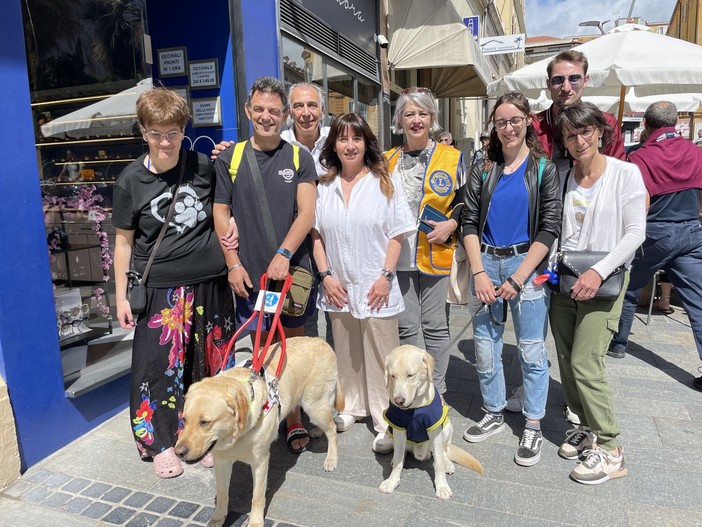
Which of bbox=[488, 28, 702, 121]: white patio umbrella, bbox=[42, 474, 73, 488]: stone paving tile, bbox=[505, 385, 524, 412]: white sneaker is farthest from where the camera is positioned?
bbox=[488, 28, 702, 121]: white patio umbrella

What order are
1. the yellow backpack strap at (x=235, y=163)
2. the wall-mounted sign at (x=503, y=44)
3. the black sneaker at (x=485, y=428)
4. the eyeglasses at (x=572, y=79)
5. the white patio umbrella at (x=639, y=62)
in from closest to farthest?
the yellow backpack strap at (x=235, y=163) → the black sneaker at (x=485, y=428) → the eyeglasses at (x=572, y=79) → the white patio umbrella at (x=639, y=62) → the wall-mounted sign at (x=503, y=44)

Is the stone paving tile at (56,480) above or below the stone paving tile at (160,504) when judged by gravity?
above

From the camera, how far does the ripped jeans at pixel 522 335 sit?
3059 mm

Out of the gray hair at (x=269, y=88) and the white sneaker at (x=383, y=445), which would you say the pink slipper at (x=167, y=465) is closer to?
the white sneaker at (x=383, y=445)

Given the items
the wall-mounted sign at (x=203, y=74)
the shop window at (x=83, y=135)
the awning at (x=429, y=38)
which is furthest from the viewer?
the awning at (x=429, y=38)

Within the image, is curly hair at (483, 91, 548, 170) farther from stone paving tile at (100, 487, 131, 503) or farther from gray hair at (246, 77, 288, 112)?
stone paving tile at (100, 487, 131, 503)

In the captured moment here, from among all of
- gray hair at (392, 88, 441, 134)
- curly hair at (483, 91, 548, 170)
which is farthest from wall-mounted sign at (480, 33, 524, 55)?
curly hair at (483, 91, 548, 170)

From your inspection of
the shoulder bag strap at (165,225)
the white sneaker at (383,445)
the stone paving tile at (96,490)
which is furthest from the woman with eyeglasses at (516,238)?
the stone paving tile at (96,490)

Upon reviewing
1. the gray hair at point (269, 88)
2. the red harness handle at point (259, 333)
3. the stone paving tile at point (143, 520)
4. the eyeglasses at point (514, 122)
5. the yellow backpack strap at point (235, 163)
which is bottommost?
the stone paving tile at point (143, 520)

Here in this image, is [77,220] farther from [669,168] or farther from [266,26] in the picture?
[669,168]

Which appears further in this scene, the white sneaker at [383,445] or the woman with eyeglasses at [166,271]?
the white sneaker at [383,445]

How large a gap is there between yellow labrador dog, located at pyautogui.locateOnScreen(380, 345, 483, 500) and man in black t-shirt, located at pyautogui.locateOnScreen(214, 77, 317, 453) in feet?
2.90

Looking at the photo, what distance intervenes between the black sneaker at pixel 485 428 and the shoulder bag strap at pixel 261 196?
5.77 ft

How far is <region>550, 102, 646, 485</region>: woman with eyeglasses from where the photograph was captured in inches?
110
